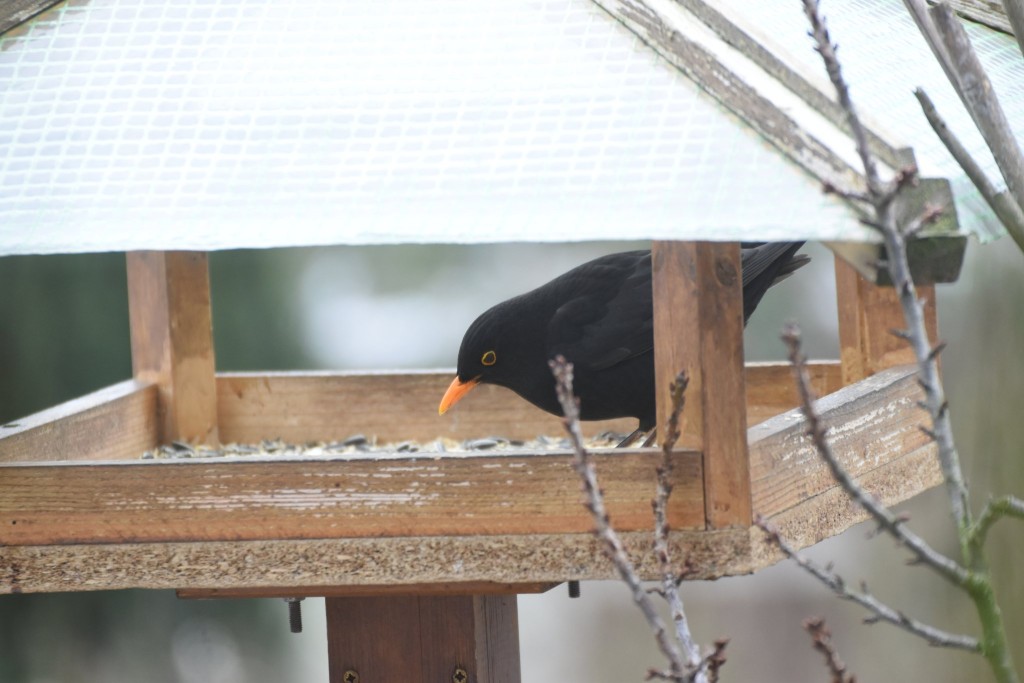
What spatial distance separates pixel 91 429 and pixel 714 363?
4.76ft

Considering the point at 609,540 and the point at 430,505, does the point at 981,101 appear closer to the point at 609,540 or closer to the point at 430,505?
the point at 609,540

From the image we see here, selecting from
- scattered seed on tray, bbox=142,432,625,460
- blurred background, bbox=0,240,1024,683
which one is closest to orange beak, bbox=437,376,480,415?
scattered seed on tray, bbox=142,432,625,460

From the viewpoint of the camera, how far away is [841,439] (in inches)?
87.4

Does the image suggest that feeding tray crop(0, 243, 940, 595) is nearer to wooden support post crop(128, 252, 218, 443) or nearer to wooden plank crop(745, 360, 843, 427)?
wooden plank crop(745, 360, 843, 427)

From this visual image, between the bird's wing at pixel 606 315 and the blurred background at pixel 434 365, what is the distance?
219 cm

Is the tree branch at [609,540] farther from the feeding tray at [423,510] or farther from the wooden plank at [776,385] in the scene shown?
the wooden plank at [776,385]

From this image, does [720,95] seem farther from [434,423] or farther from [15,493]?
[434,423]

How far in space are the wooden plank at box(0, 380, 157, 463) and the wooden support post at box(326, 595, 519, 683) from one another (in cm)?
62

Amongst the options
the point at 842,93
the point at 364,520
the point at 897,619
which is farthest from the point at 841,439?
the point at 842,93

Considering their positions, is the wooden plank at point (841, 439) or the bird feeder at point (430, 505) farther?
the wooden plank at point (841, 439)

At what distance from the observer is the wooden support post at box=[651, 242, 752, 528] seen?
1795 mm

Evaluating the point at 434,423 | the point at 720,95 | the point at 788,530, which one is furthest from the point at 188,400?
the point at 720,95

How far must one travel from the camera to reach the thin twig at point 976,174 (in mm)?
1262

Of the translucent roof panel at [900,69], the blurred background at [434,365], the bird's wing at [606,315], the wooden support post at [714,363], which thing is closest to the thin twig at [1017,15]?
the translucent roof panel at [900,69]
